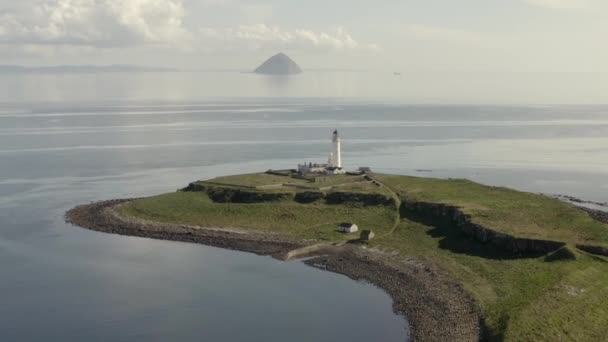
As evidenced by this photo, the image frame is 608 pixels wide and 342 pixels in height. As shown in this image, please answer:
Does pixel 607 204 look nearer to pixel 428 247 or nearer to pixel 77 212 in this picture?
pixel 428 247

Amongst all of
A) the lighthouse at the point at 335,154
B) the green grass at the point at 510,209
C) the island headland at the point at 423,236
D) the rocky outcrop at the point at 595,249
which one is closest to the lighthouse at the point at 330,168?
the lighthouse at the point at 335,154

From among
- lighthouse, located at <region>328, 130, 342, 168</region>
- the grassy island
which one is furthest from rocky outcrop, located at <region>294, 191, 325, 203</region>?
lighthouse, located at <region>328, 130, 342, 168</region>

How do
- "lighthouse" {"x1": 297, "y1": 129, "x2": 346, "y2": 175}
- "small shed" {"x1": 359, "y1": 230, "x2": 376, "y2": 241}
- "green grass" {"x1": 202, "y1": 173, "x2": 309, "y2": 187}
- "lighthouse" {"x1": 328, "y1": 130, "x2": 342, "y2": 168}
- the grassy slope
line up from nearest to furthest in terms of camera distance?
1. the grassy slope
2. "small shed" {"x1": 359, "y1": 230, "x2": 376, "y2": 241}
3. "green grass" {"x1": 202, "y1": 173, "x2": 309, "y2": 187}
4. "lighthouse" {"x1": 297, "y1": 129, "x2": 346, "y2": 175}
5. "lighthouse" {"x1": 328, "y1": 130, "x2": 342, "y2": 168}

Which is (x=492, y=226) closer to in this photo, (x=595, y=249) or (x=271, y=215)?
(x=595, y=249)

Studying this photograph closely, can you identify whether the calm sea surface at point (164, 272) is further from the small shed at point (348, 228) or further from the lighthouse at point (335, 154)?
the lighthouse at point (335, 154)

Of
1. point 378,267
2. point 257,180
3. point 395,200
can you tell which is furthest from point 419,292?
point 257,180

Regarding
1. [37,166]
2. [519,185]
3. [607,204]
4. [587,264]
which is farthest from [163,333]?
[37,166]

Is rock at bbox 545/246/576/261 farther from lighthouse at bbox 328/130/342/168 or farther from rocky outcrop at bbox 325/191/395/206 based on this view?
lighthouse at bbox 328/130/342/168
